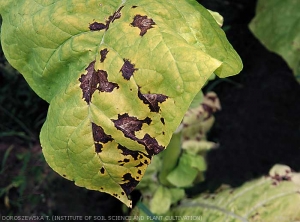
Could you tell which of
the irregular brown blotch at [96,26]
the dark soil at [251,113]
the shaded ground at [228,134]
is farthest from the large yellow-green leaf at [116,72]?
the dark soil at [251,113]

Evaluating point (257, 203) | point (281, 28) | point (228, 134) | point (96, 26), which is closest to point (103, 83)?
point (96, 26)

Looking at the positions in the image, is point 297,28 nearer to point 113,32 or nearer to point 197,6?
point 197,6

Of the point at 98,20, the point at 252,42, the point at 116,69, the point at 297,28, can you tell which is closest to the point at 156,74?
the point at 116,69

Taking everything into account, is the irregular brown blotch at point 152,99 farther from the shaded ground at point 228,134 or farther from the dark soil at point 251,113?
the dark soil at point 251,113

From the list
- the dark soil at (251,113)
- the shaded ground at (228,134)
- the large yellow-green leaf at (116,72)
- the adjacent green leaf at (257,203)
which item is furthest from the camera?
the dark soil at (251,113)

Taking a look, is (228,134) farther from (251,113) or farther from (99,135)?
(99,135)

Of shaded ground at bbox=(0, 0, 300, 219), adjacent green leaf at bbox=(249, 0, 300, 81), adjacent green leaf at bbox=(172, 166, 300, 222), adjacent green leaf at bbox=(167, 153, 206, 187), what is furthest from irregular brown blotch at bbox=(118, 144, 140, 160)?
shaded ground at bbox=(0, 0, 300, 219)

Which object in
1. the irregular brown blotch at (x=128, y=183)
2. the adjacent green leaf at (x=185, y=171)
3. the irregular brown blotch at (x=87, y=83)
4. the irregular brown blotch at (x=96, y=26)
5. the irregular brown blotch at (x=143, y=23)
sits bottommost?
the adjacent green leaf at (x=185, y=171)
